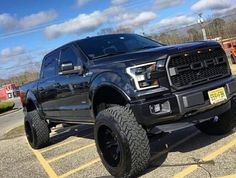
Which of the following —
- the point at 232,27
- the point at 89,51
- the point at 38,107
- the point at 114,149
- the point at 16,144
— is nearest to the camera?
the point at 114,149

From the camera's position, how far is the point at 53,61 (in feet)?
28.3

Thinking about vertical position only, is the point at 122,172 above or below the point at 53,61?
below

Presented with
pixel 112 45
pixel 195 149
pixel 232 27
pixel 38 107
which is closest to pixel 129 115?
pixel 195 149

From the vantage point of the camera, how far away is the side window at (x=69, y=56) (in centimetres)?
724

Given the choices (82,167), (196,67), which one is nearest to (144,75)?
(196,67)

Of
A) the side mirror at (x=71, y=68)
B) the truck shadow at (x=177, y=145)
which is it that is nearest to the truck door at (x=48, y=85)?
the side mirror at (x=71, y=68)

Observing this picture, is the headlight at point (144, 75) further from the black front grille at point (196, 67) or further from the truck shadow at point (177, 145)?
the truck shadow at point (177, 145)

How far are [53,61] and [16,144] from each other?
10.6ft

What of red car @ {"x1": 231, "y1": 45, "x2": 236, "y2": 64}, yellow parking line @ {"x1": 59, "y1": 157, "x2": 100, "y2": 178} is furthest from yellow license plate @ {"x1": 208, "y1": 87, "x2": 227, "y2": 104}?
red car @ {"x1": 231, "y1": 45, "x2": 236, "y2": 64}

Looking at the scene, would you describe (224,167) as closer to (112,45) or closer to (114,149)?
(114,149)

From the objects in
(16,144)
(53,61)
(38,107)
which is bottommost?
(16,144)

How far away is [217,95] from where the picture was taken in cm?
583

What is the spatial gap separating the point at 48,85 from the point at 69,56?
43.2 inches

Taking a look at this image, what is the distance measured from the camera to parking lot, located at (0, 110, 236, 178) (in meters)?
5.64
